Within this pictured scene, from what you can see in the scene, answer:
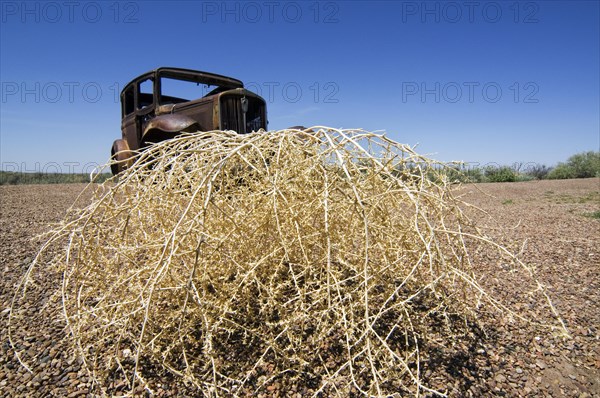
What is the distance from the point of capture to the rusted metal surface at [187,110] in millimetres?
6410

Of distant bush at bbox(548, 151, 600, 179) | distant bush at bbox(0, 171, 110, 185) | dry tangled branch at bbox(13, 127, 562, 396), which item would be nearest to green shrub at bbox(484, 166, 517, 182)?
distant bush at bbox(548, 151, 600, 179)

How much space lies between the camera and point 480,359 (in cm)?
186

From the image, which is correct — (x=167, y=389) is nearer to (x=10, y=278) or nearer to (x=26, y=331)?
(x=26, y=331)

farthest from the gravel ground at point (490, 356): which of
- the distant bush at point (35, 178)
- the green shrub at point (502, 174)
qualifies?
the distant bush at point (35, 178)

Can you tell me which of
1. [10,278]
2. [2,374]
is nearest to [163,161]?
[2,374]

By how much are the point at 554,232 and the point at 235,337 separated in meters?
4.67

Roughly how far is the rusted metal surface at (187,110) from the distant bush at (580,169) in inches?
687

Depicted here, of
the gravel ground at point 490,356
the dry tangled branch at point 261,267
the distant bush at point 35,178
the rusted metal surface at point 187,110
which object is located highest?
the rusted metal surface at point 187,110

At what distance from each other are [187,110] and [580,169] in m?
20.1

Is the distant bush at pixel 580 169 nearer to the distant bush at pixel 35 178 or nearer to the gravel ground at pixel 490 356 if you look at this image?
the gravel ground at pixel 490 356

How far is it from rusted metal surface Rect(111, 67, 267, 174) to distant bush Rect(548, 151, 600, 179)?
17446 mm

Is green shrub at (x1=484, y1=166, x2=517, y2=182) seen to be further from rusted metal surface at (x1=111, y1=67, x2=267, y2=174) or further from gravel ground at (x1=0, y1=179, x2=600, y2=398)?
gravel ground at (x1=0, y1=179, x2=600, y2=398)

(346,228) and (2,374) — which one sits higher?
(346,228)

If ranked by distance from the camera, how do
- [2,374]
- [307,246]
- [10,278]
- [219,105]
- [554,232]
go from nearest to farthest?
1. [2,374]
2. [307,246]
3. [10,278]
4. [554,232]
5. [219,105]
